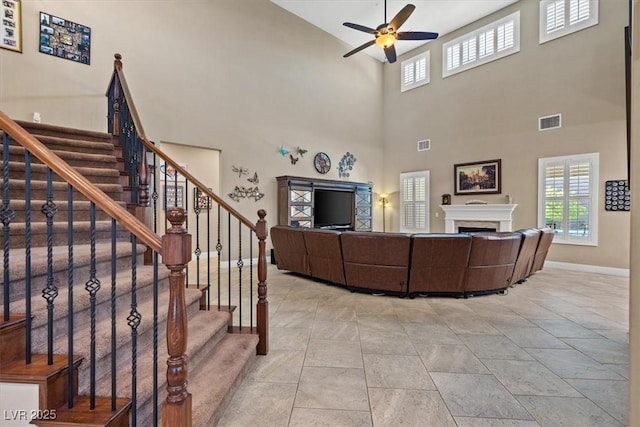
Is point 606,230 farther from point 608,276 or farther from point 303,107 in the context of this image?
point 303,107

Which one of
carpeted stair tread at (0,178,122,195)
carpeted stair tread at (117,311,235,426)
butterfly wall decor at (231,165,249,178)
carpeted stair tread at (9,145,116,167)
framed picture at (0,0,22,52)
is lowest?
carpeted stair tread at (117,311,235,426)

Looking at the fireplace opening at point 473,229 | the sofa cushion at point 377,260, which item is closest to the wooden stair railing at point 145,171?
the sofa cushion at point 377,260

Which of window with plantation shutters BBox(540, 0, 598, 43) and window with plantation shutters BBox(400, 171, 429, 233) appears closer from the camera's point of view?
window with plantation shutters BBox(540, 0, 598, 43)

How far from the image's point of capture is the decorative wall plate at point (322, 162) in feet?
26.3

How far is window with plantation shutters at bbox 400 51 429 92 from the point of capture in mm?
8719

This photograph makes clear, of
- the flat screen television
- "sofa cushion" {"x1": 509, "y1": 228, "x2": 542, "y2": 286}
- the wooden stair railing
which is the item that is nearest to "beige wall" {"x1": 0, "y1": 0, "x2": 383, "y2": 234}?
the flat screen television

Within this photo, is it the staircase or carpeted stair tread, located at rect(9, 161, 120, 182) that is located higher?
carpeted stair tread, located at rect(9, 161, 120, 182)

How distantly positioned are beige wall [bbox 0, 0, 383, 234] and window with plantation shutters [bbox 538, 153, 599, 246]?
4642 mm

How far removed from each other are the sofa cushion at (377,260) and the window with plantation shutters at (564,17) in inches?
243

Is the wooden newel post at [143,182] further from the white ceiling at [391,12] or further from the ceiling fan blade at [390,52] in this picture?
the white ceiling at [391,12]

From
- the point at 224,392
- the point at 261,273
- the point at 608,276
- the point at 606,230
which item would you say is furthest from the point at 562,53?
the point at 224,392

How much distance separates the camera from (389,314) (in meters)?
3.46

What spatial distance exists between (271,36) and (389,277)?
628 centimetres

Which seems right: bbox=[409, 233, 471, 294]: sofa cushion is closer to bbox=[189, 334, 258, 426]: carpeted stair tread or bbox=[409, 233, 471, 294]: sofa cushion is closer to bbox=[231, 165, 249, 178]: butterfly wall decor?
bbox=[189, 334, 258, 426]: carpeted stair tread
